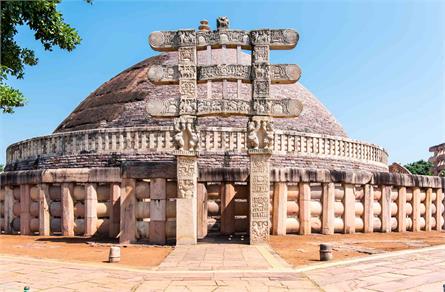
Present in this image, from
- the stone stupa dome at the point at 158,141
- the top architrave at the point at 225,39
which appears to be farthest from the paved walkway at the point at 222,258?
the stone stupa dome at the point at 158,141

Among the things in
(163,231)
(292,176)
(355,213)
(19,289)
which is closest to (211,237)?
(163,231)

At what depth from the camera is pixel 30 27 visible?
7.19m

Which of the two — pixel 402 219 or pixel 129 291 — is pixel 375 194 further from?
pixel 129 291

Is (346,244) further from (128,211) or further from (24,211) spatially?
(24,211)

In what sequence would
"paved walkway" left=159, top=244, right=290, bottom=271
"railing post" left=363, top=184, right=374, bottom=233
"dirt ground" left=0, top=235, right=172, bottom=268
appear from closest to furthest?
"paved walkway" left=159, top=244, right=290, bottom=271, "dirt ground" left=0, top=235, right=172, bottom=268, "railing post" left=363, top=184, right=374, bottom=233

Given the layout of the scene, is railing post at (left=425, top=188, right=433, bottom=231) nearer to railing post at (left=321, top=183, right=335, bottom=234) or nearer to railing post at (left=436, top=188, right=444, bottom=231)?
railing post at (left=436, top=188, right=444, bottom=231)

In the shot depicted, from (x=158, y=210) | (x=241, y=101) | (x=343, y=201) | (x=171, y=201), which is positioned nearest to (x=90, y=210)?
(x=158, y=210)

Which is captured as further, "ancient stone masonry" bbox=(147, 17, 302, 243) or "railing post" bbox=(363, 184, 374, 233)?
"railing post" bbox=(363, 184, 374, 233)

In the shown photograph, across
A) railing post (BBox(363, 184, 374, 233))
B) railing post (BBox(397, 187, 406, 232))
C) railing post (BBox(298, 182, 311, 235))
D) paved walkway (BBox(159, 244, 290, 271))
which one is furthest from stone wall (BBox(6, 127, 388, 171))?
paved walkway (BBox(159, 244, 290, 271))

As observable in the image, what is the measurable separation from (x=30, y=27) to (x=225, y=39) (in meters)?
3.83

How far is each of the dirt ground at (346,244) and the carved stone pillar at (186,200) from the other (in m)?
1.71

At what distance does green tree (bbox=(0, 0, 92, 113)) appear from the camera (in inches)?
261

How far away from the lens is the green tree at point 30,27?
21.7 ft

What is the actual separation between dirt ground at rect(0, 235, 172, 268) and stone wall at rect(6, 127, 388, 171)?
581 centimetres
